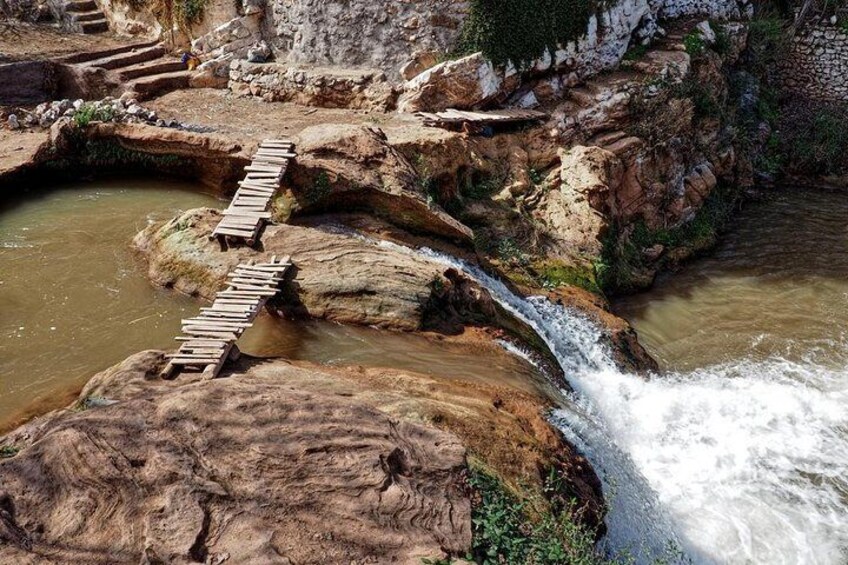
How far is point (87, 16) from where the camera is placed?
1666 cm

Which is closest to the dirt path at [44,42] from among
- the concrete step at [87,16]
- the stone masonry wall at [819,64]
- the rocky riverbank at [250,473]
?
the concrete step at [87,16]

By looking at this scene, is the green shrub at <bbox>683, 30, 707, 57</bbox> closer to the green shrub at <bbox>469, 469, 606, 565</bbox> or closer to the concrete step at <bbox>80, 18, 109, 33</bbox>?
the green shrub at <bbox>469, 469, 606, 565</bbox>

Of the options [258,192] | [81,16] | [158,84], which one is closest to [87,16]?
[81,16]

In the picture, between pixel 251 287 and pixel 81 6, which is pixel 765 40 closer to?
pixel 251 287

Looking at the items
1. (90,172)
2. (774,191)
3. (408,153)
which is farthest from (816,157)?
(90,172)

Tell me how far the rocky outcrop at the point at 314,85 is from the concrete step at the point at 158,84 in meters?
1.03

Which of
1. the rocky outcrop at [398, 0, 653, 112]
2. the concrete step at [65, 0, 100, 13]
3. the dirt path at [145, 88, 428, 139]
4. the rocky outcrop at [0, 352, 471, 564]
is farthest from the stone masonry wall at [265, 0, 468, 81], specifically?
the rocky outcrop at [0, 352, 471, 564]

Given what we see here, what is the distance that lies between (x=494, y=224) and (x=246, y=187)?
4.08m

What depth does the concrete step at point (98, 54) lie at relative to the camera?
14.1m

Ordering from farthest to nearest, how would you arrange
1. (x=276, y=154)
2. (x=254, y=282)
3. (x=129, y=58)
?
(x=129, y=58)
(x=276, y=154)
(x=254, y=282)

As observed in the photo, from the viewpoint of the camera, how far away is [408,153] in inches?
429

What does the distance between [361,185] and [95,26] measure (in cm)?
1114

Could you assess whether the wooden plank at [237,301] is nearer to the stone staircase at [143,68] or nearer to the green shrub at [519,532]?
the green shrub at [519,532]

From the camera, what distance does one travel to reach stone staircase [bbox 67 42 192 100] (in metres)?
13.6
